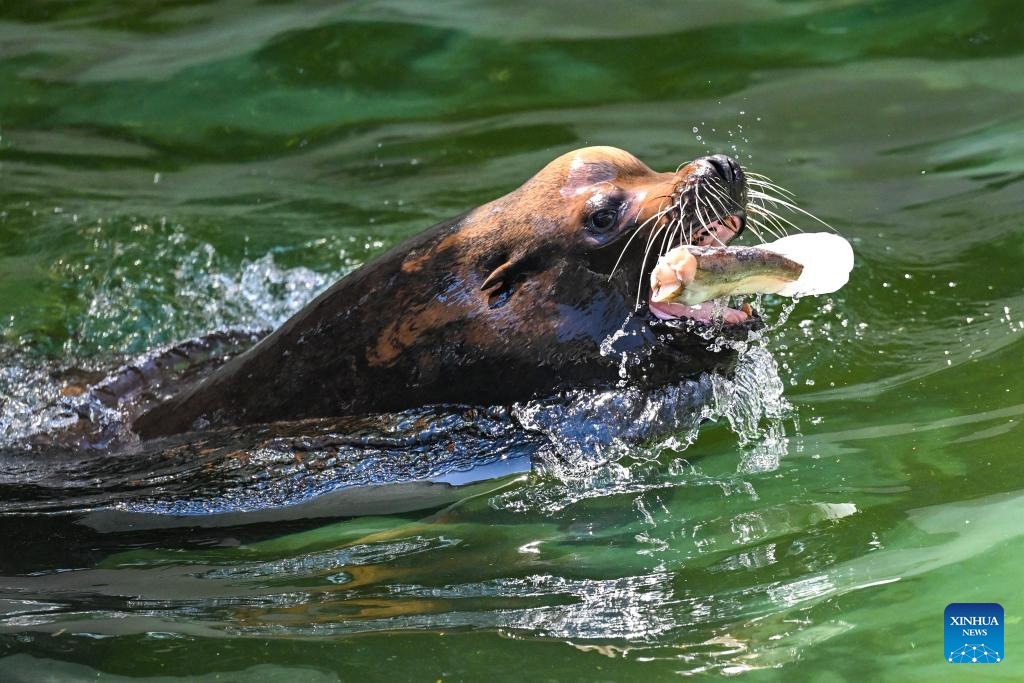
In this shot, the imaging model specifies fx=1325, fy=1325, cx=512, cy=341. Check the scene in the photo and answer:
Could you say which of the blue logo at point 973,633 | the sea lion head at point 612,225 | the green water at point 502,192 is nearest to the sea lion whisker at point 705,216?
the sea lion head at point 612,225

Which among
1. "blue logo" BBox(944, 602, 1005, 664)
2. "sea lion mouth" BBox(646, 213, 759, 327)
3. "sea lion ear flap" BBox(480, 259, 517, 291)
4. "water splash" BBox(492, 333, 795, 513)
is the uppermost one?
"sea lion ear flap" BBox(480, 259, 517, 291)

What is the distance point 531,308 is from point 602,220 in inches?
14.4

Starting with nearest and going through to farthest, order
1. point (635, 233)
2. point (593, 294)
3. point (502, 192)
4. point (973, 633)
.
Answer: point (973, 633)
point (635, 233)
point (593, 294)
point (502, 192)

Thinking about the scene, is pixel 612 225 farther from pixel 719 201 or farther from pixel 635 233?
pixel 719 201

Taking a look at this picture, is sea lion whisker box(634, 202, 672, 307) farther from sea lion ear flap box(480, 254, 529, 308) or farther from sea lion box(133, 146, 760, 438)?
sea lion ear flap box(480, 254, 529, 308)

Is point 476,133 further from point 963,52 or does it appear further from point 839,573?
point 839,573

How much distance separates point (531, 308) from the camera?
4.30 meters

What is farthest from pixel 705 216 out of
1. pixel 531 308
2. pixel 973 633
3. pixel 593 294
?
pixel 973 633

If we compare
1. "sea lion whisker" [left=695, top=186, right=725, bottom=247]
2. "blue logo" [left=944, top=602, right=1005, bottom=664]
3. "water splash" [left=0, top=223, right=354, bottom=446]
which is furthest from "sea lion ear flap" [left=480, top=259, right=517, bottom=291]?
"water splash" [left=0, top=223, right=354, bottom=446]

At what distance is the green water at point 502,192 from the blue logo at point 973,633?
0.04m

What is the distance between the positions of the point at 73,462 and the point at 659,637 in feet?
7.89

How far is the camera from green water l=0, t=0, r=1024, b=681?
3.31m

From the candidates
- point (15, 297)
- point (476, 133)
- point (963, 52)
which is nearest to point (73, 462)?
point (15, 297)

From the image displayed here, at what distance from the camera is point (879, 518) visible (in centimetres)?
370
